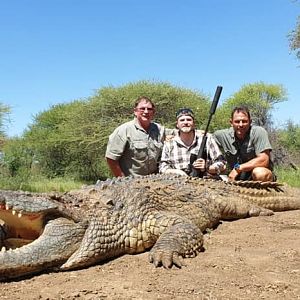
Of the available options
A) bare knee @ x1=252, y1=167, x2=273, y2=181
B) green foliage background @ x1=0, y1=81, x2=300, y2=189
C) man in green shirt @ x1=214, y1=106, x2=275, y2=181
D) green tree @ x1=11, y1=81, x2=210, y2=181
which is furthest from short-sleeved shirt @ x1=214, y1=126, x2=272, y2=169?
green tree @ x1=11, y1=81, x2=210, y2=181

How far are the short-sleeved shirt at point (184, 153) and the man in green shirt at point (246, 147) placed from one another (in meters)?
0.63

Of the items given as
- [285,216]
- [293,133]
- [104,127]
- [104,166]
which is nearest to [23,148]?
[104,166]

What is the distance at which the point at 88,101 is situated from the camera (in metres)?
23.5

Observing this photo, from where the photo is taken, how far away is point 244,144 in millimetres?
7438

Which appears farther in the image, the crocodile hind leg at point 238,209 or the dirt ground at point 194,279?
the crocodile hind leg at point 238,209

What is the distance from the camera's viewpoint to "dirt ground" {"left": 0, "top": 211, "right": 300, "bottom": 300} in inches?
138

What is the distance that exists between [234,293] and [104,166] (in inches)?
863

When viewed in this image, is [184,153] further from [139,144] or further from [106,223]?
[106,223]

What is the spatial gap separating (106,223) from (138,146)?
3.12 m

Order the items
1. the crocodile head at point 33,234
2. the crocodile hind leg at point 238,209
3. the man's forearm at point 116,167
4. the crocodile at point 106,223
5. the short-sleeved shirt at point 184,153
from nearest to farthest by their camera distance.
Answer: the crocodile head at point 33,234, the crocodile at point 106,223, the crocodile hind leg at point 238,209, the short-sleeved shirt at point 184,153, the man's forearm at point 116,167

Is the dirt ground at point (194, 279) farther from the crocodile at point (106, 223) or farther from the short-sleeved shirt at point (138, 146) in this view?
the short-sleeved shirt at point (138, 146)

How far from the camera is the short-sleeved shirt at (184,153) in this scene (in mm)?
6812

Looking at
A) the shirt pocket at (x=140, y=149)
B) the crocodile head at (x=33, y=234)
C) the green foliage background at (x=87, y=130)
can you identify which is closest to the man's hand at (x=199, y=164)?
the shirt pocket at (x=140, y=149)

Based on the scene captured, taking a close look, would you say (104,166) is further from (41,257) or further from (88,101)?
(41,257)
